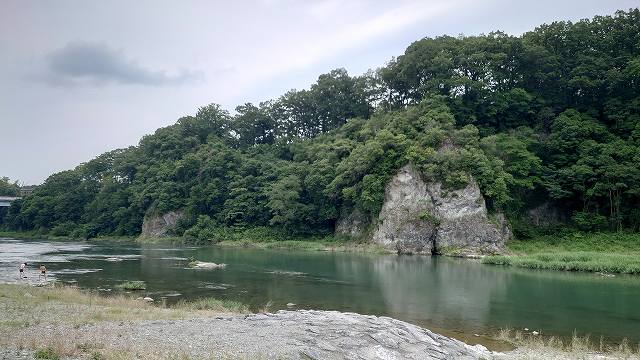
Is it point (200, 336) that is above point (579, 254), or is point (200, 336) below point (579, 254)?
above

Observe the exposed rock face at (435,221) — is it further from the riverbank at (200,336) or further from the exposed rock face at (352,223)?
the riverbank at (200,336)

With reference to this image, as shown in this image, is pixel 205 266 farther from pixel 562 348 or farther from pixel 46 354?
pixel 46 354

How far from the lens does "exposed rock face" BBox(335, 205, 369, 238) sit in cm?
7912

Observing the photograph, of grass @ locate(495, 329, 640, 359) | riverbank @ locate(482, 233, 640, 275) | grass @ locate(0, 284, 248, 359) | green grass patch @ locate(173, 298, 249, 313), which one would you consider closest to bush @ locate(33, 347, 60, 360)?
grass @ locate(0, 284, 248, 359)

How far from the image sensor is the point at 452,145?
73.1 metres

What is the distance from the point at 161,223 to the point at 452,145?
221 ft

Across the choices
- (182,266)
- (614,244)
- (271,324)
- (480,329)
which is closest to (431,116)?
(614,244)

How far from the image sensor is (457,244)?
66.2 metres

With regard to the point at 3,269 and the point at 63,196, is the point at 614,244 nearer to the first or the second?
the point at 3,269

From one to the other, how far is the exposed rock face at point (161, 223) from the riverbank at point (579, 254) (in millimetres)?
71284

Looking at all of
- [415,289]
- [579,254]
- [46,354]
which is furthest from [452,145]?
[46,354]

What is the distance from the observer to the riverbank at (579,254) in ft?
159

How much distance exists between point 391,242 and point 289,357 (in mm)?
57344

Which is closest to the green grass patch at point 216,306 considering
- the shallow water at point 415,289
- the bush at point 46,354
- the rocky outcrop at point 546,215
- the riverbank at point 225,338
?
the riverbank at point 225,338
